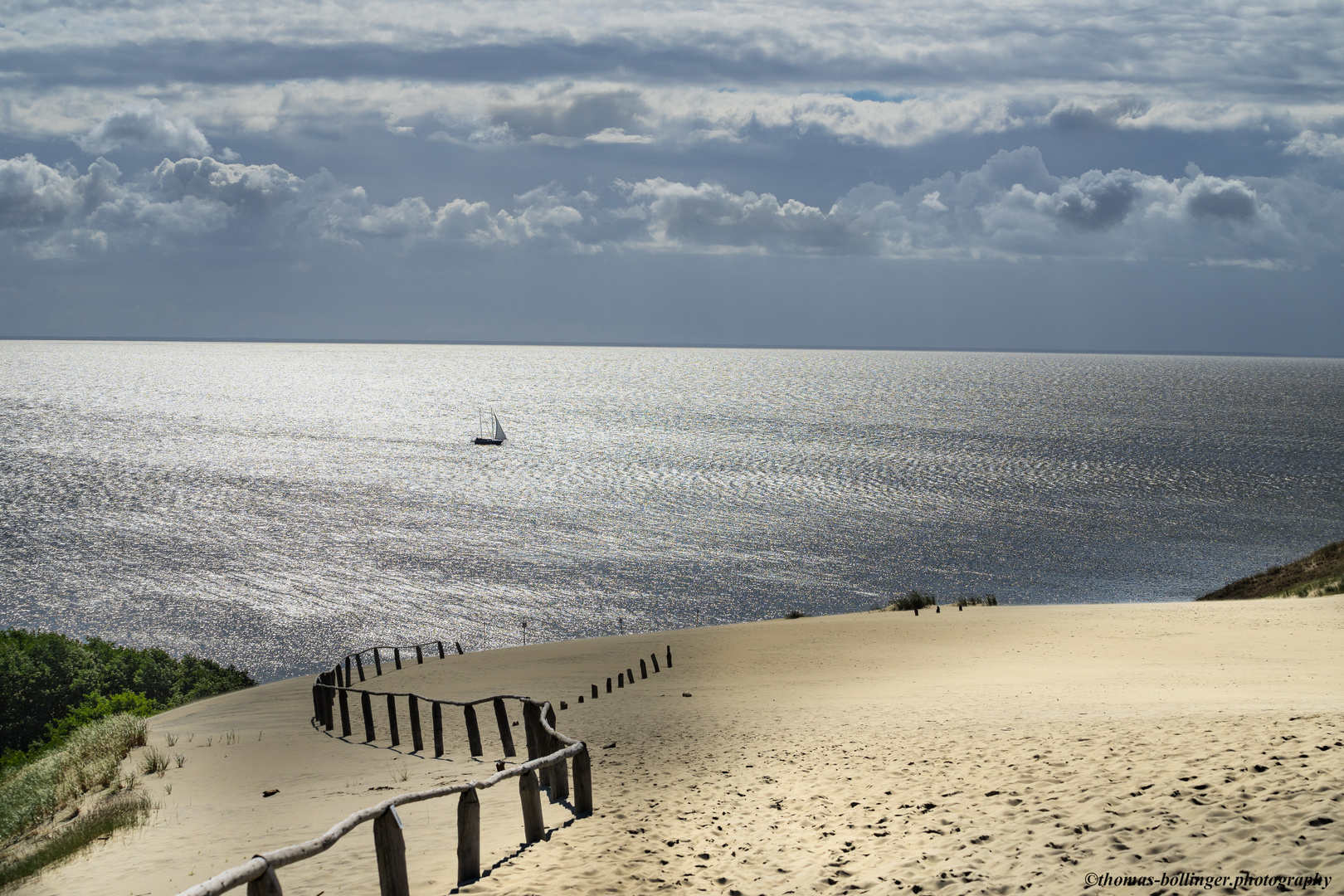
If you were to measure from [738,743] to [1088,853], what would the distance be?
760cm

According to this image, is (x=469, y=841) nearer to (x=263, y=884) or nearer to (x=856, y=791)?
(x=263, y=884)

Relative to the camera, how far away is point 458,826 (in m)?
9.03

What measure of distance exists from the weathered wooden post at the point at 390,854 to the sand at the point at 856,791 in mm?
979

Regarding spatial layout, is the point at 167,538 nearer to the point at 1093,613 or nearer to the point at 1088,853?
the point at 1093,613

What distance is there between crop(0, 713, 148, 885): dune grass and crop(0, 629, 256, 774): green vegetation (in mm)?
14383

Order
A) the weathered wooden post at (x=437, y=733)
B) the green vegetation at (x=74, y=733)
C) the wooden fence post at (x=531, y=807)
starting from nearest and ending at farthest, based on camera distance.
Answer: the wooden fence post at (x=531, y=807), the green vegetation at (x=74, y=733), the weathered wooden post at (x=437, y=733)

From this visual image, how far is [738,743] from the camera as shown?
50.2 ft

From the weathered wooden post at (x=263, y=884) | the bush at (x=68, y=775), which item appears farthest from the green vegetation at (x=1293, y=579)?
the weathered wooden post at (x=263, y=884)

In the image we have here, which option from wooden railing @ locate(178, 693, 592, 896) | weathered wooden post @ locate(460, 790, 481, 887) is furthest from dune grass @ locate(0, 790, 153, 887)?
weathered wooden post @ locate(460, 790, 481, 887)

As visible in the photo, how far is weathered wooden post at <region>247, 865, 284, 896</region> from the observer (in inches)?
260

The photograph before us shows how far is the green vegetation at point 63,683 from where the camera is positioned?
112 feet

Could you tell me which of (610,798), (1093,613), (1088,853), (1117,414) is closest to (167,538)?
(1093,613)

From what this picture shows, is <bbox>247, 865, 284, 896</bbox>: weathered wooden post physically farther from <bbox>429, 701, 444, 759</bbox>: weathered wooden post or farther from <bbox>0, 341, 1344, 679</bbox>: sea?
<bbox>0, 341, 1344, 679</bbox>: sea

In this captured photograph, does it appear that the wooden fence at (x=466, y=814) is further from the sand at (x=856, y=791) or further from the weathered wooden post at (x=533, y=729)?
the sand at (x=856, y=791)
